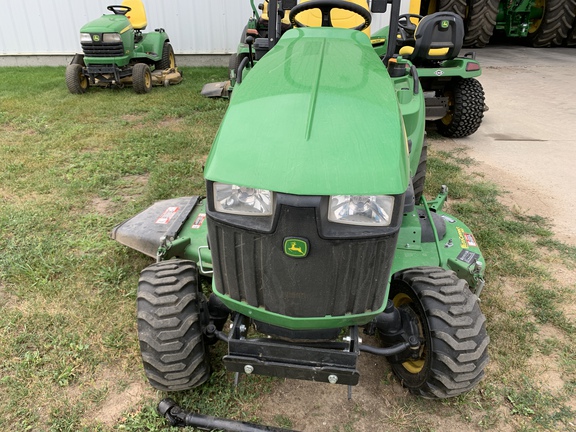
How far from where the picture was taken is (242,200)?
4.89ft

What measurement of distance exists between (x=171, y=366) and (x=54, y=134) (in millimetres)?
4493

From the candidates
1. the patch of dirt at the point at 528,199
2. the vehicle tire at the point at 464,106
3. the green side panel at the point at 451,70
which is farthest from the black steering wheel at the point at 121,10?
the patch of dirt at the point at 528,199

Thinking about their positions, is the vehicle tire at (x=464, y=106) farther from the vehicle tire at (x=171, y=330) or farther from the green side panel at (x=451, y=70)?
the vehicle tire at (x=171, y=330)

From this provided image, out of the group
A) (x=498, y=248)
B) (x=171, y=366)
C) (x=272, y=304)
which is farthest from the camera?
(x=498, y=248)

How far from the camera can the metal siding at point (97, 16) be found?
9.37 metres

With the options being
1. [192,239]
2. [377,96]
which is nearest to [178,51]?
[192,239]

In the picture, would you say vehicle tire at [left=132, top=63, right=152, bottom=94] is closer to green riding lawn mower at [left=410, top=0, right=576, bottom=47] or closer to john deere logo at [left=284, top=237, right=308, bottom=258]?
john deere logo at [left=284, top=237, right=308, bottom=258]

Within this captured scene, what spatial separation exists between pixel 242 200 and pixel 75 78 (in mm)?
6859

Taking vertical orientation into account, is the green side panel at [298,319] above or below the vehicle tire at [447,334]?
above

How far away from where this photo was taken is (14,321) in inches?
102

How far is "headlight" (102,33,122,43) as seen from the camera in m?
7.11

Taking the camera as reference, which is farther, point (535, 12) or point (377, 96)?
point (535, 12)

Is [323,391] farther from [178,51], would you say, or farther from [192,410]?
[178,51]

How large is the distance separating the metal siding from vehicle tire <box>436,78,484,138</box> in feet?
15.3
